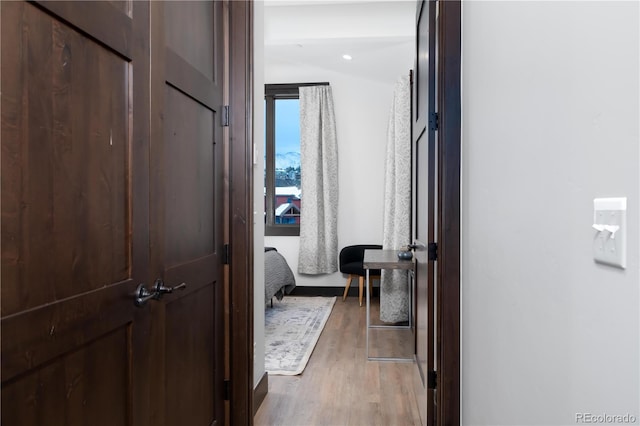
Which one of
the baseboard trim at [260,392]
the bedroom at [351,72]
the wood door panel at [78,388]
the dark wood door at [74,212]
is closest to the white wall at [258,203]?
the baseboard trim at [260,392]

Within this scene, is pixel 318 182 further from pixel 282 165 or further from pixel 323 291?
pixel 323 291

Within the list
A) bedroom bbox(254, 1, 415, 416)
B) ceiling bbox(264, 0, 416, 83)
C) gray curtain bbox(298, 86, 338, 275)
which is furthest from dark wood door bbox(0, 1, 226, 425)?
gray curtain bbox(298, 86, 338, 275)

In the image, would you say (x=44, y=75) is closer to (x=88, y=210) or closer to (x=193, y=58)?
(x=88, y=210)

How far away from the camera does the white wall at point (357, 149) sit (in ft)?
18.8

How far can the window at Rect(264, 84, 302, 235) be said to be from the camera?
6027 mm

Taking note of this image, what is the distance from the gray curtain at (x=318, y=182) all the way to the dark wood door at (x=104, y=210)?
3886mm

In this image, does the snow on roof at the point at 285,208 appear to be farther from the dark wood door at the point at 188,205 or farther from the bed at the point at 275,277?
the dark wood door at the point at 188,205

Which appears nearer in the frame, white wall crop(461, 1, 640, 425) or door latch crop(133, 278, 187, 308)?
white wall crop(461, 1, 640, 425)

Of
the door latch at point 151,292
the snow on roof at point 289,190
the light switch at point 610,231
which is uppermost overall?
the snow on roof at point 289,190

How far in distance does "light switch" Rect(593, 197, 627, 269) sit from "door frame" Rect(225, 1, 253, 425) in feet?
4.94

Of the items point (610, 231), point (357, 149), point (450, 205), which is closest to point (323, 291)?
point (357, 149)

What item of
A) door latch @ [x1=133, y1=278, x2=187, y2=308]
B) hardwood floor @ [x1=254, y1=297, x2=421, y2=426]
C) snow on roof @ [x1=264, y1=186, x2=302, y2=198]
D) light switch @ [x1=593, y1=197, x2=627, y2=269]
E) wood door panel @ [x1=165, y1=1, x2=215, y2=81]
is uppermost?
wood door panel @ [x1=165, y1=1, x2=215, y2=81]

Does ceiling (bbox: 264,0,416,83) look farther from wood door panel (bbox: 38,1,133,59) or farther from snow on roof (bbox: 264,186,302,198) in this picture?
wood door panel (bbox: 38,1,133,59)

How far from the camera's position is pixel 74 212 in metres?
1.02
